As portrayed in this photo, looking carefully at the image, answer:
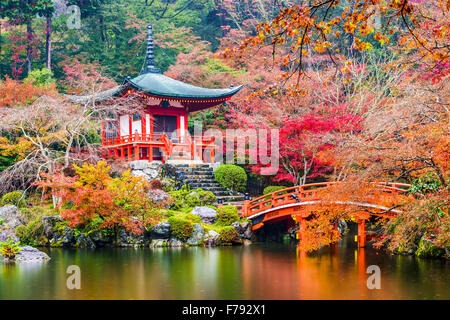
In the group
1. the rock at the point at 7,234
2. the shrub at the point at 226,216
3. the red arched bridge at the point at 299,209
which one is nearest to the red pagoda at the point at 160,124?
the shrub at the point at 226,216

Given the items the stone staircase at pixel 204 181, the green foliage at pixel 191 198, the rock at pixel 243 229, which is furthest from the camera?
the stone staircase at pixel 204 181

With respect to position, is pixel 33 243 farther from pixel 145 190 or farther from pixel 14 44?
pixel 14 44

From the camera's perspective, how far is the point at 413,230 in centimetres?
1091

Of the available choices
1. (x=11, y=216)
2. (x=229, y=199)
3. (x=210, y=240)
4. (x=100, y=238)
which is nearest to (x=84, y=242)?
(x=100, y=238)

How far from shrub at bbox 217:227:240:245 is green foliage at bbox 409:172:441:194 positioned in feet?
16.7

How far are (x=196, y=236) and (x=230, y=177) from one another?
13.7 ft

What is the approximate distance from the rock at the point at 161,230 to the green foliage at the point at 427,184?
6.64 m

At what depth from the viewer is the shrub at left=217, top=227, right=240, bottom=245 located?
14078 millimetres

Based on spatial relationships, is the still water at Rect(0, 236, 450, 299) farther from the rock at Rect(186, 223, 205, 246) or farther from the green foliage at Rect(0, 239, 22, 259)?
the rock at Rect(186, 223, 205, 246)

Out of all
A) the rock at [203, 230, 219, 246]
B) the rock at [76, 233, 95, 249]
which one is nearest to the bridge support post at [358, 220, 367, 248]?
the rock at [203, 230, 219, 246]

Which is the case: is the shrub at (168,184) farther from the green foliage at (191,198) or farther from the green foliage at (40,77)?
the green foliage at (40,77)

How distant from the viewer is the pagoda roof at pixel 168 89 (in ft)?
60.3

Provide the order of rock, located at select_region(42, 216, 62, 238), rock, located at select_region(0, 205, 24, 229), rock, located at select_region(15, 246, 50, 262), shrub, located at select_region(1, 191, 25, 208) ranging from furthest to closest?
shrub, located at select_region(1, 191, 25, 208) → rock, located at select_region(0, 205, 24, 229) → rock, located at select_region(42, 216, 62, 238) → rock, located at select_region(15, 246, 50, 262)
